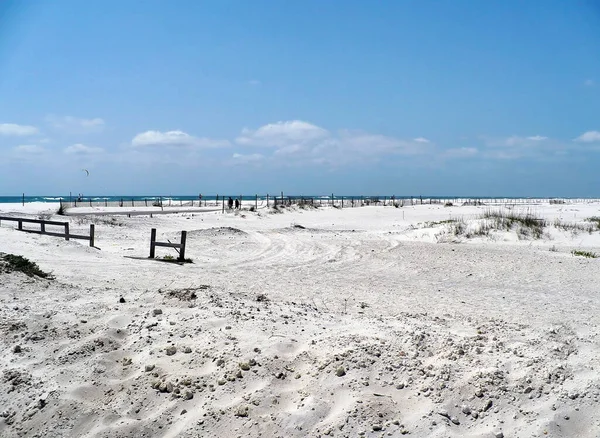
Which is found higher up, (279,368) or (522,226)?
(522,226)

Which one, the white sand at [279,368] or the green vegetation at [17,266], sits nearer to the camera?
the white sand at [279,368]

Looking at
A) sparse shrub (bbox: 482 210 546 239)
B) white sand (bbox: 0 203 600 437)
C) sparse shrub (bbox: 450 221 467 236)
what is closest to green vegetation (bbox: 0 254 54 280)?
white sand (bbox: 0 203 600 437)

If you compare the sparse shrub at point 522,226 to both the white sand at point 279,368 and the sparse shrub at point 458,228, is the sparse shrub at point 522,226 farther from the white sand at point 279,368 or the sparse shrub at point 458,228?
the white sand at point 279,368

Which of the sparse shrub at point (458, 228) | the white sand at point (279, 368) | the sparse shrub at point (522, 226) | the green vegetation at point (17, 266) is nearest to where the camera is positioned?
the white sand at point (279, 368)

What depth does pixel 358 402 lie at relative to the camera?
4.24 m

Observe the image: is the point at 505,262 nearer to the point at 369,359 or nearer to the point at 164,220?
the point at 369,359

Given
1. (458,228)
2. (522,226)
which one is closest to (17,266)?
(458,228)

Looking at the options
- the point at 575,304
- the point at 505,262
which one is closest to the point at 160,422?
the point at 575,304

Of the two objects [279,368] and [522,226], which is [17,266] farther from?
[522,226]

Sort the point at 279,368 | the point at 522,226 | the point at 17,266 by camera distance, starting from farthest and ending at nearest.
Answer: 1. the point at 522,226
2. the point at 17,266
3. the point at 279,368

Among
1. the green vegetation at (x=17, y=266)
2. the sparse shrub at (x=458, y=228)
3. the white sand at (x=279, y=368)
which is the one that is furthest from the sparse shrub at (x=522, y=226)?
the green vegetation at (x=17, y=266)

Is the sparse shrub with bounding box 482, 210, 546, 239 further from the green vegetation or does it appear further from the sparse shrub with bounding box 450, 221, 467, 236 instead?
the green vegetation

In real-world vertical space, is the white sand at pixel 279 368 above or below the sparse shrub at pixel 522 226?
below

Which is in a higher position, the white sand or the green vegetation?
the green vegetation
